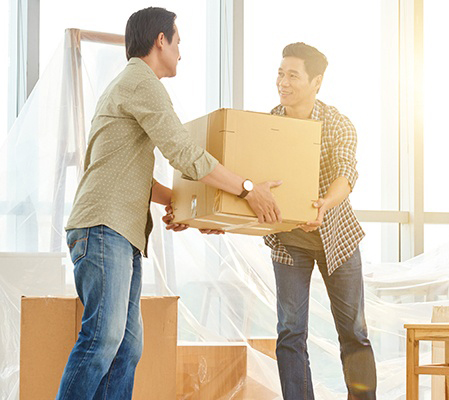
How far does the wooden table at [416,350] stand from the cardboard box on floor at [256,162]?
1.66ft

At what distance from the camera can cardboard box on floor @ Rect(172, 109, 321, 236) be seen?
1967 mm

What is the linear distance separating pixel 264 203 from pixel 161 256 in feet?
3.41

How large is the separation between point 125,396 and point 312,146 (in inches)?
34.3

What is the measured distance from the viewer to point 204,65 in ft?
13.0

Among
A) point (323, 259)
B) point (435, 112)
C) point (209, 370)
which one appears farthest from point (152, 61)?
point (435, 112)

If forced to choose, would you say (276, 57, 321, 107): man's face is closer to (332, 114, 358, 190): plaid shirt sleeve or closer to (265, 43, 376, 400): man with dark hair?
(265, 43, 376, 400): man with dark hair

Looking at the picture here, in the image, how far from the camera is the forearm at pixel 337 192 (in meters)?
2.17

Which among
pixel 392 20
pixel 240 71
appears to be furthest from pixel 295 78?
pixel 392 20

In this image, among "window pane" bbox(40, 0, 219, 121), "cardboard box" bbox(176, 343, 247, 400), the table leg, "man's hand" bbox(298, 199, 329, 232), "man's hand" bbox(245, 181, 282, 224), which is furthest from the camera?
"window pane" bbox(40, 0, 219, 121)

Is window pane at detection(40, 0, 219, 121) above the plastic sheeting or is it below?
above

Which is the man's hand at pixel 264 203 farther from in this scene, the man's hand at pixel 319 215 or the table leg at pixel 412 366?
the table leg at pixel 412 366

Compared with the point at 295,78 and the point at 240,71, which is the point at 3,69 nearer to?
the point at 240,71

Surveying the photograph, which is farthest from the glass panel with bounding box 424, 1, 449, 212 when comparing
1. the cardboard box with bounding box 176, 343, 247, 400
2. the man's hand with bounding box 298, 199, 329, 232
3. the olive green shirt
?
the olive green shirt

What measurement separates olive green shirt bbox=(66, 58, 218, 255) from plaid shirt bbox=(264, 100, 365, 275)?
0.57 m
